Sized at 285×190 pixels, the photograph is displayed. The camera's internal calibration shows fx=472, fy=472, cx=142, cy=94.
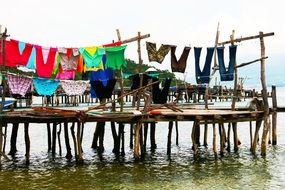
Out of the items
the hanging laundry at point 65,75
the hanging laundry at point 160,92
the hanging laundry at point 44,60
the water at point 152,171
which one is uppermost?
the hanging laundry at point 44,60

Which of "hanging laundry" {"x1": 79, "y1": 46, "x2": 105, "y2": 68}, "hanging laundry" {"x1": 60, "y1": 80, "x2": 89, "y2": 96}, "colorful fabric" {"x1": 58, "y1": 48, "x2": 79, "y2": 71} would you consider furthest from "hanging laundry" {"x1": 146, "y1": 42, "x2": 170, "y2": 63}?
"colorful fabric" {"x1": 58, "y1": 48, "x2": 79, "y2": 71}

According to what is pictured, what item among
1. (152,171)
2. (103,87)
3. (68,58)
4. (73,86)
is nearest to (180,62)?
(103,87)

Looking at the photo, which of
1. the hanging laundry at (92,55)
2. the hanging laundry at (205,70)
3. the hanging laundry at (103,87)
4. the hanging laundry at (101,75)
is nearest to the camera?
the hanging laundry at (92,55)

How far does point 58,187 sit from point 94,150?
7.24 meters

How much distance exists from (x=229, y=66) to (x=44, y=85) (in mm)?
8225

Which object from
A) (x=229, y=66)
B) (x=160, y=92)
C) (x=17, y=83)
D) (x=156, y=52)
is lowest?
(x=160, y=92)

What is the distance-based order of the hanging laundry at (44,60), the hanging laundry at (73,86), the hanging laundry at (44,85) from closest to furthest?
the hanging laundry at (44,60), the hanging laundry at (44,85), the hanging laundry at (73,86)

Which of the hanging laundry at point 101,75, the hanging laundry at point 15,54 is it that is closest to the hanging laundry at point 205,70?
the hanging laundry at point 101,75

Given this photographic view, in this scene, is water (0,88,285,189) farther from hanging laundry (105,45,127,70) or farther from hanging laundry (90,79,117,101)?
hanging laundry (105,45,127,70)

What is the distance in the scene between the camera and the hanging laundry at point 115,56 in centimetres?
1806

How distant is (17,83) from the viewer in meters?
16.8

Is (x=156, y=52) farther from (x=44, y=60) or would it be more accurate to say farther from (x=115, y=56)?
(x=44, y=60)

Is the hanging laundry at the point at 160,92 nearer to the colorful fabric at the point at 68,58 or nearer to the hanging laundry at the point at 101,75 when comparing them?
the hanging laundry at the point at 101,75

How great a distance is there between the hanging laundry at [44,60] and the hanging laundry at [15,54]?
390mm
